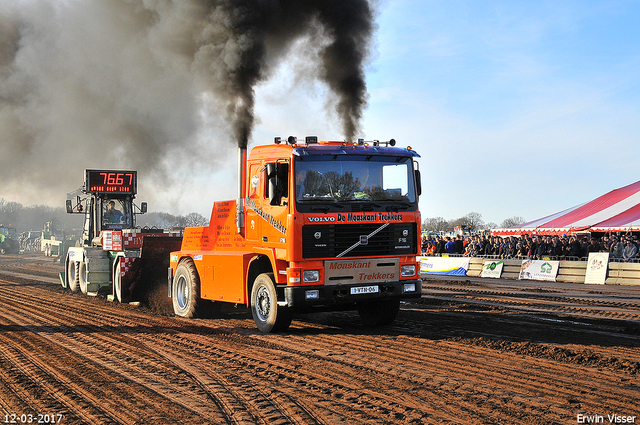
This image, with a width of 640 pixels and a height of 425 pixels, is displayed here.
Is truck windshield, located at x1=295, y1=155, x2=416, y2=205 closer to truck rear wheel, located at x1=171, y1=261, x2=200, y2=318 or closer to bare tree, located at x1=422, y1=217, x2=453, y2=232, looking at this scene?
truck rear wheel, located at x1=171, y1=261, x2=200, y2=318

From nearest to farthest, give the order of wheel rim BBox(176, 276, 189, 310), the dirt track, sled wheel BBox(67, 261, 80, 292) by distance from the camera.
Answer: the dirt track, wheel rim BBox(176, 276, 189, 310), sled wheel BBox(67, 261, 80, 292)

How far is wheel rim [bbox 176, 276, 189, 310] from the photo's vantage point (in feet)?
39.2

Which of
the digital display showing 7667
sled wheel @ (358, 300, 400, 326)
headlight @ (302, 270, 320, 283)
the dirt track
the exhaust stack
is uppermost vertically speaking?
the digital display showing 7667

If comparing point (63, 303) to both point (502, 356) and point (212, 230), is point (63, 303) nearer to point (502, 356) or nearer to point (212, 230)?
point (212, 230)

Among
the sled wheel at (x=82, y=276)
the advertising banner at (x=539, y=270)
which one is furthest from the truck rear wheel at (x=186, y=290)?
the advertising banner at (x=539, y=270)

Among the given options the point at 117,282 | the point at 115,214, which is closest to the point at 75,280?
the point at 115,214

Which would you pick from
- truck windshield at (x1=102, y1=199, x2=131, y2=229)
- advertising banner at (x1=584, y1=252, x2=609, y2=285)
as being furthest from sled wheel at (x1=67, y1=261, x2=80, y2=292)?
advertising banner at (x1=584, y1=252, x2=609, y2=285)

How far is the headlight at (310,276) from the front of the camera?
28.0 ft

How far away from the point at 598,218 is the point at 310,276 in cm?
2282

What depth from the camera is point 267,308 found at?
925 centimetres

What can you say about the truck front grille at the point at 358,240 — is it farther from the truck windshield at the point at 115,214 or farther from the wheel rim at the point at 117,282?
the truck windshield at the point at 115,214

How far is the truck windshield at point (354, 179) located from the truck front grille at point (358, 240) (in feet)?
1.32

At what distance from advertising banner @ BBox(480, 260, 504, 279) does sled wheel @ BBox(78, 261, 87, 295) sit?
15427mm

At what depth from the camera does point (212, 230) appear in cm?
1098
